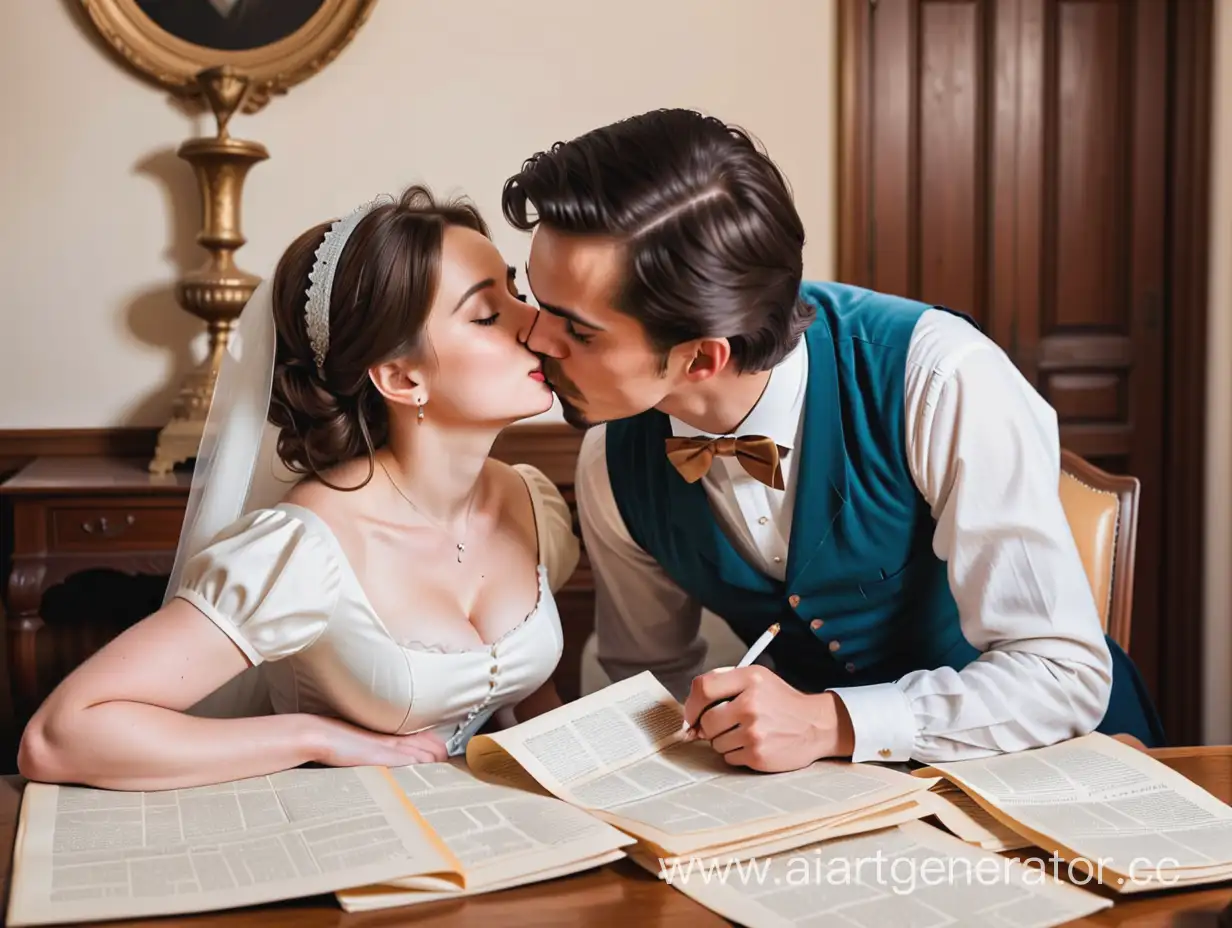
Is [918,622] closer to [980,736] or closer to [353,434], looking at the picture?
[980,736]

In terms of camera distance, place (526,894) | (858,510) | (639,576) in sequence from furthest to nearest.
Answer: (639,576)
(858,510)
(526,894)

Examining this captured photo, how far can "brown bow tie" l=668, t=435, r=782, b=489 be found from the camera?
169 centimetres

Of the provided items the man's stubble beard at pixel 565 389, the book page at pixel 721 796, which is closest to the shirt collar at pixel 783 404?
the man's stubble beard at pixel 565 389

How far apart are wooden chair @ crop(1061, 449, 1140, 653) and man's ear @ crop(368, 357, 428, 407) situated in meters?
1.24

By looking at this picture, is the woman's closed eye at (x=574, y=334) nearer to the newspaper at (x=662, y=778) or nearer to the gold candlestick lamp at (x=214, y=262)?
the newspaper at (x=662, y=778)

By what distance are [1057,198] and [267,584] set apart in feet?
10.4

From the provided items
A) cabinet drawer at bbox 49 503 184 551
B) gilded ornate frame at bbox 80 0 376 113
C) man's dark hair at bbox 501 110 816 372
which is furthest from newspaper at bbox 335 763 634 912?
gilded ornate frame at bbox 80 0 376 113

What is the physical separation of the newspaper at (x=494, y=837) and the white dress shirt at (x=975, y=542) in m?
0.38

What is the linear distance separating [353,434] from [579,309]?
41 centimetres

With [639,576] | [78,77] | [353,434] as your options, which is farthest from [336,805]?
[78,77]

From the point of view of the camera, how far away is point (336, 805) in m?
1.23

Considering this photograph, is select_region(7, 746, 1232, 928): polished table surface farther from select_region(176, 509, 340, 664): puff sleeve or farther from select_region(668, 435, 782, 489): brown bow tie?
select_region(668, 435, 782, 489): brown bow tie

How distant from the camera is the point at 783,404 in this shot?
68.6 inches

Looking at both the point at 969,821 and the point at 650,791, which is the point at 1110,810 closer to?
the point at 969,821
